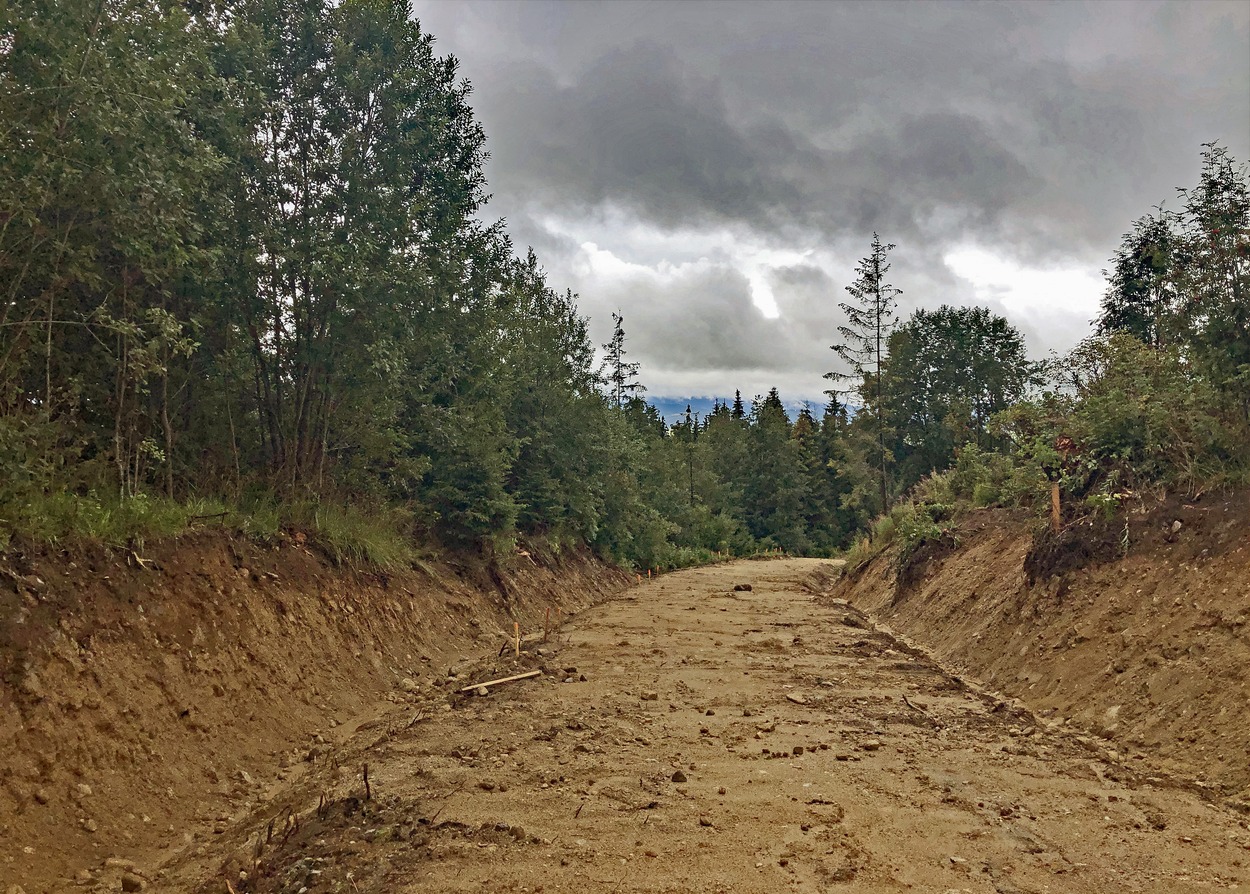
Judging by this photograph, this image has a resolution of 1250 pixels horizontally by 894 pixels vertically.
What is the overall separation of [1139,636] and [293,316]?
11.2m

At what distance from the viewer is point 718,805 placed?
527cm

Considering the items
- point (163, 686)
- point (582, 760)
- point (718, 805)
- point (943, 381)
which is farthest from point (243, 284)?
point (943, 381)

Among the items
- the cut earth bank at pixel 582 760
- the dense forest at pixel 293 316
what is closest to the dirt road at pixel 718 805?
the cut earth bank at pixel 582 760

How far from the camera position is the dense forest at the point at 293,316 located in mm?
6387

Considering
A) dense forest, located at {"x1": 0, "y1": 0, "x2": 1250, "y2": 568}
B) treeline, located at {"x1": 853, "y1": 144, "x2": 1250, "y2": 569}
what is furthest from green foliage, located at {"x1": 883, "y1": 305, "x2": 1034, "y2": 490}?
treeline, located at {"x1": 853, "y1": 144, "x2": 1250, "y2": 569}

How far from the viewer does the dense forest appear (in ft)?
21.0

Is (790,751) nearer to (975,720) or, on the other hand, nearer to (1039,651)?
(975,720)

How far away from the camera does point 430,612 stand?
39.9ft

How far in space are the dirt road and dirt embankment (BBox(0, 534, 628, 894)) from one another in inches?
16.3

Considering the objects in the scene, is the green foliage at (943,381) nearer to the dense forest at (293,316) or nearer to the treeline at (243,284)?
the dense forest at (293,316)

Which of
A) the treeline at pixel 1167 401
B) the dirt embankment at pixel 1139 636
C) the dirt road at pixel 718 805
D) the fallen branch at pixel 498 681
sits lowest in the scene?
the fallen branch at pixel 498 681

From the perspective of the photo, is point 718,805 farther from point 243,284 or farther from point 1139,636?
point 243,284

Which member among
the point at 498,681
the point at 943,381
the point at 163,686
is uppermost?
the point at 943,381

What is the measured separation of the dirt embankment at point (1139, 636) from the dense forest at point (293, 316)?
0.91 m
